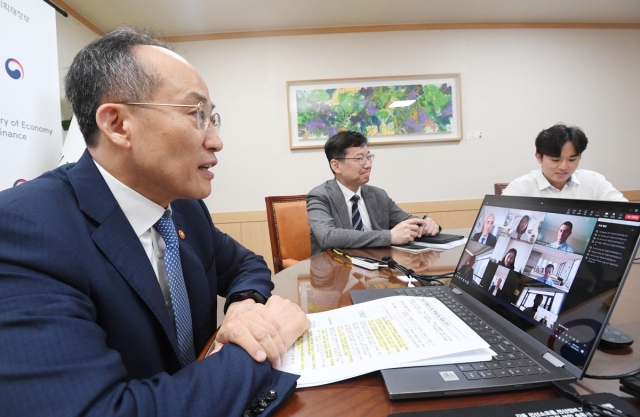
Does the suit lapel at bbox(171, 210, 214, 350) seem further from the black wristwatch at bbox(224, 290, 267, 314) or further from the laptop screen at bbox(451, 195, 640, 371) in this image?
the laptop screen at bbox(451, 195, 640, 371)

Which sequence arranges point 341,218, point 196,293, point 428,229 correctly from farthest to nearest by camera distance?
point 341,218 < point 428,229 < point 196,293

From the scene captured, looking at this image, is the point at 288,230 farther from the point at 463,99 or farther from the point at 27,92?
the point at 463,99

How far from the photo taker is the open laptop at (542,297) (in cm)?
46

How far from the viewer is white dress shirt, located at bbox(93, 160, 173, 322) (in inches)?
29.5

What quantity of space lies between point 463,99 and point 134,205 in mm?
3573

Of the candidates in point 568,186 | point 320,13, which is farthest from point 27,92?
point 568,186

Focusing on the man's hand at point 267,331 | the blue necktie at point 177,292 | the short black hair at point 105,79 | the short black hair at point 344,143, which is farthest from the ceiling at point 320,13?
the man's hand at point 267,331

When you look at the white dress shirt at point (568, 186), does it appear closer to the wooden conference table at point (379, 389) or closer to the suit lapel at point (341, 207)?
the suit lapel at point (341, 207)

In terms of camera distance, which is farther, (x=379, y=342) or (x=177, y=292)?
(x=177, y=292)

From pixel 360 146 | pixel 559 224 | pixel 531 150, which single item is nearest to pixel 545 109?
pixel 531 150

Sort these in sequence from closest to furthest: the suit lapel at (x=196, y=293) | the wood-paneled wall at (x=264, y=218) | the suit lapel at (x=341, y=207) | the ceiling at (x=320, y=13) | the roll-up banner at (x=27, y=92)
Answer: the suit lapel at (x=196, y=293) → the roll-up banner at (x=27, y=92) → the suit lapel at (x=341, y=207) → the ceiling at (x=320, y=13) → the wood-paneled wall at (x=264, y=218)

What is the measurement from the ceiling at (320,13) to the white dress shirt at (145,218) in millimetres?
2645

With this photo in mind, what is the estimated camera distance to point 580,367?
459 mm

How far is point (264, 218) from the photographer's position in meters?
3.55
